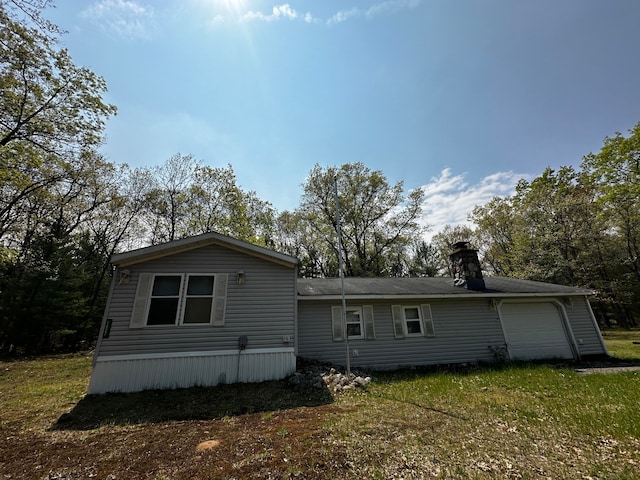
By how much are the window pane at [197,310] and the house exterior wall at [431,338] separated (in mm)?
2968

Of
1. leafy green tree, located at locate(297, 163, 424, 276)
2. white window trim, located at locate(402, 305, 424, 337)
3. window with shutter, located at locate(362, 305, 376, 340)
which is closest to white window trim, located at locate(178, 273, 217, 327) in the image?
window with shutter, located at locate(362, 305, 376, 340)

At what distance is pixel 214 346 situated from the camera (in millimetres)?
6977

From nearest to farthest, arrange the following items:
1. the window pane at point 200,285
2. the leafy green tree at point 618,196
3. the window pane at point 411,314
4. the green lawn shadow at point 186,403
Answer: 1. the green lawn shadow at point 186,403
2. the window pane at point 200,285
3. the window pane at point 411,314
4. the leafy green tree at point 618,196

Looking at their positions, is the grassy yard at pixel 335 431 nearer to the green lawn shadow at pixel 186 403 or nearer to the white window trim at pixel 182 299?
the green lawn shadow at pixel 186 403

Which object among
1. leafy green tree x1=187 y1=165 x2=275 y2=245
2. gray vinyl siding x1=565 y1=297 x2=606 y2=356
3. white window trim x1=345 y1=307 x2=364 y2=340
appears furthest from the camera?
leafy green tree x1=187 y1=165 x2=275 y2=245

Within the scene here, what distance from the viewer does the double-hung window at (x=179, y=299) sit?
6938mm

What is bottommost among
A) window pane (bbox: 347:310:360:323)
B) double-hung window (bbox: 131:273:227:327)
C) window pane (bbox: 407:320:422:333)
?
window pane (bbox: 407:320:422:333)

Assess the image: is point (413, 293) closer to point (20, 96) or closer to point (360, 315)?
point (360, 315)

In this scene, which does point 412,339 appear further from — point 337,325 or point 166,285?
point 166,285

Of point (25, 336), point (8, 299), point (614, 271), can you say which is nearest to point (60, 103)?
point (8, 299)

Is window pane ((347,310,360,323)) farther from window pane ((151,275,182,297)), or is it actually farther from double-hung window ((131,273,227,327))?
window pane ((151,275,182,297))

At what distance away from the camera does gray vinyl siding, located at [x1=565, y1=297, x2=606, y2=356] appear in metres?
10.1

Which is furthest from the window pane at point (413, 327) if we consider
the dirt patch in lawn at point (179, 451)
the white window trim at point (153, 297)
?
the white window trim at point (153, 297)

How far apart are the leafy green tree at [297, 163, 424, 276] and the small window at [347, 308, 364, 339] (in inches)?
590
